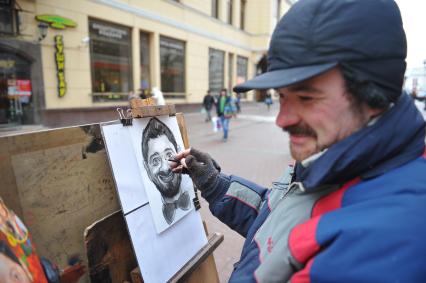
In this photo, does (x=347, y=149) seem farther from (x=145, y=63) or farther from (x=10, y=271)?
(x=145, y=63)

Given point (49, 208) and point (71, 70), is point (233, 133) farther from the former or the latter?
point (49, 208)

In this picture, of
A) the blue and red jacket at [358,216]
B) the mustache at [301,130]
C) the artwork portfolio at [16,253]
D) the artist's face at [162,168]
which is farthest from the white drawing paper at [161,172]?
the mustache at [301,130]

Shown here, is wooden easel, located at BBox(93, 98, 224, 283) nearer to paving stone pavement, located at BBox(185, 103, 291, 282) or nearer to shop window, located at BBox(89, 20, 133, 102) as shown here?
paving stone pavement, located at BBox(185, 103, 291, 282)

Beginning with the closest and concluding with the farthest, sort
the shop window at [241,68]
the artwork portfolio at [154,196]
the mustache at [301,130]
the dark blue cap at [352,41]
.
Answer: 1. the dark blue cap at [352,41]
2. the mustache at [301,130]
3. the artwork portfolio at [154,196]
4. the shop window at [241,68]

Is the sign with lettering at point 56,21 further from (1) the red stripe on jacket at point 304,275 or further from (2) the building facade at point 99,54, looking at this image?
(1) the red stripe on jacket at point 304,275

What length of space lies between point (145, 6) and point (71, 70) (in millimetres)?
4367

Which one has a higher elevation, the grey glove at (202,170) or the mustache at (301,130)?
the mustache at (301,130)

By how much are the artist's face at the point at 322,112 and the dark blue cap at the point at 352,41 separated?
0.05m

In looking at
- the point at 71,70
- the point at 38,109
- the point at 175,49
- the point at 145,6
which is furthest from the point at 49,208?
the point at 175,49

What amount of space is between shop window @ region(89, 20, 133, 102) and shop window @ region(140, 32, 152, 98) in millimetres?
653

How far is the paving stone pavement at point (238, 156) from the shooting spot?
3231 millimetres

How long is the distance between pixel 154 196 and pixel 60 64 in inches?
366

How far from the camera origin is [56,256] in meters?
1.24

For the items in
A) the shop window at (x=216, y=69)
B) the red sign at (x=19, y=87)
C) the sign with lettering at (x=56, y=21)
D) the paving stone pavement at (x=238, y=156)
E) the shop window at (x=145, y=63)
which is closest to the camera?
the paving stone pavement at (x=238, y=156)
